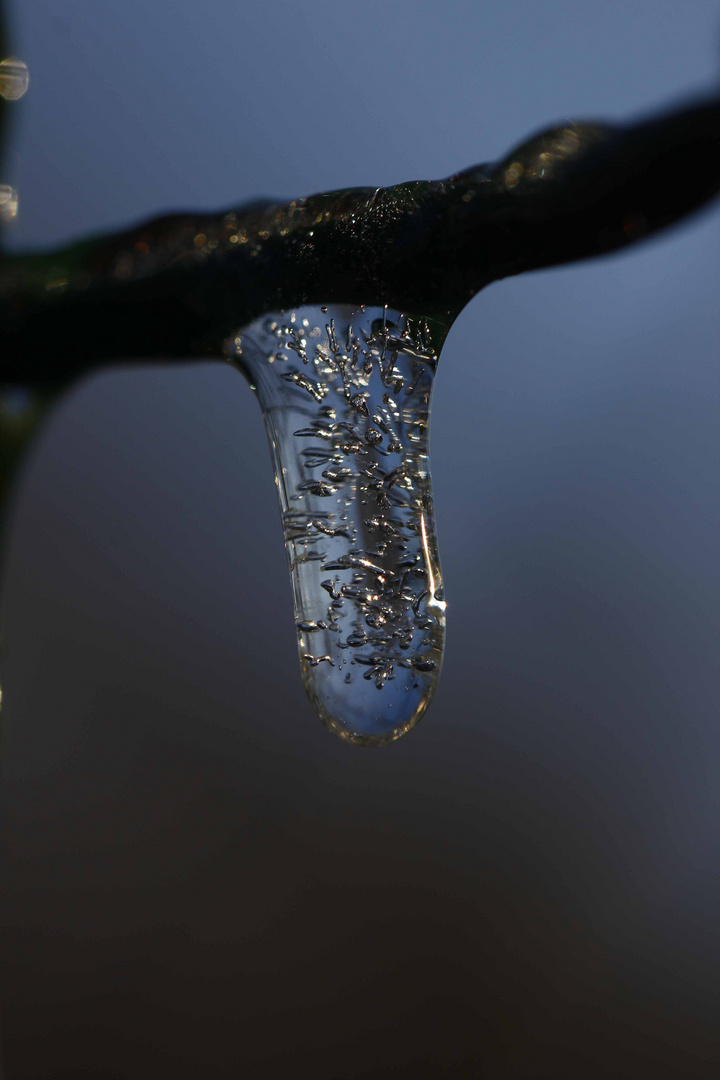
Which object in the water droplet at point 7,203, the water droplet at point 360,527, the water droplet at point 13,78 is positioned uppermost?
the water droplet at point 13,78

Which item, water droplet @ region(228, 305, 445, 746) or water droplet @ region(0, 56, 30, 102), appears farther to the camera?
water droplet @ region(0, 56, 30, 102)

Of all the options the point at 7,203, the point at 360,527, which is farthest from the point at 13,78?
the point at 360,527

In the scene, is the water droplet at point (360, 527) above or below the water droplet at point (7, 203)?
below

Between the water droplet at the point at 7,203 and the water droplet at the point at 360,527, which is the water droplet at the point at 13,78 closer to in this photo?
the water droplet at the point at 7,203

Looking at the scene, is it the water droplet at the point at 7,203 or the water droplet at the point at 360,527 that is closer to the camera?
the water droplet at the point at 360,527

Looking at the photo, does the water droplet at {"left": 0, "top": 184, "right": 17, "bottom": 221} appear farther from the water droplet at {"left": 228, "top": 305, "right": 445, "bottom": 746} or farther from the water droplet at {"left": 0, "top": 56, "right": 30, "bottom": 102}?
the water droplet at {"left": 228, "top": 305, "right": 445, "bottom": 746}

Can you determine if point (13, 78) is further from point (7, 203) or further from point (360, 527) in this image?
point (360, 527)

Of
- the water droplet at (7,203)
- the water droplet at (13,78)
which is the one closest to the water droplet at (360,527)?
the water droplet at (7,203)

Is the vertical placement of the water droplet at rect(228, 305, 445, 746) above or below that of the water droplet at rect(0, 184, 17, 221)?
below

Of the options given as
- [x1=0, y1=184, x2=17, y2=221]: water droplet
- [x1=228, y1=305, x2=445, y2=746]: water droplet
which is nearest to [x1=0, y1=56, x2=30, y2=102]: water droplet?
[x1=0, y1=184, x2=17, y2=221]: water droplet

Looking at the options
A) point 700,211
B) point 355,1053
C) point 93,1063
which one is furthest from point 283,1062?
point 700,211
